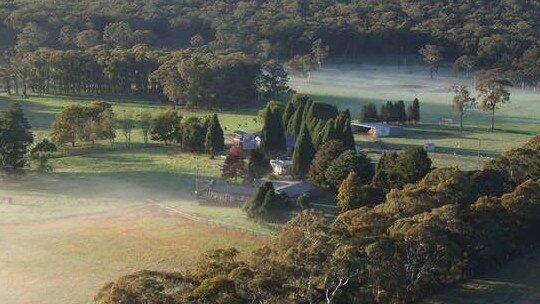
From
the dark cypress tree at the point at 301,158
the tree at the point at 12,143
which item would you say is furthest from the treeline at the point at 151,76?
the dark cypress tree at the point at 301,158

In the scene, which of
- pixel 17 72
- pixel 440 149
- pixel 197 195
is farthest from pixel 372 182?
pixel 17 72

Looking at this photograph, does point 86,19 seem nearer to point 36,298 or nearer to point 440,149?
point 440,149

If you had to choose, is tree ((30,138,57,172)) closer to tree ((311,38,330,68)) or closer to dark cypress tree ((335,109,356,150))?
dark cypress tree ((335,109,356,150))

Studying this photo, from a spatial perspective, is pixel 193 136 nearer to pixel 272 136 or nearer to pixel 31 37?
pixel 272 136

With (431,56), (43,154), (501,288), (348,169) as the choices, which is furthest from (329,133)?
(431,56)

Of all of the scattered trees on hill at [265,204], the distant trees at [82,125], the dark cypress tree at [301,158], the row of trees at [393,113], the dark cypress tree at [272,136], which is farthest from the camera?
the row of trees at [393,113]

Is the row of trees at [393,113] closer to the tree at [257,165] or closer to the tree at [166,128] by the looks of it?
the tree at [166,128]
